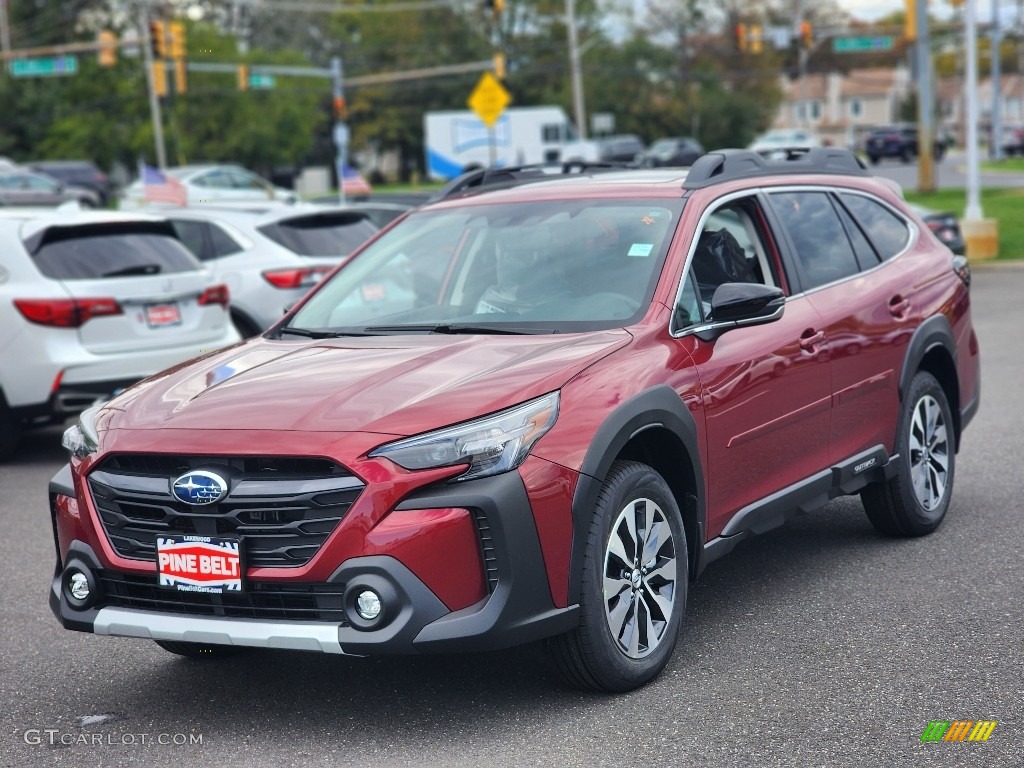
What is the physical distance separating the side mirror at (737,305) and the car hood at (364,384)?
425mm

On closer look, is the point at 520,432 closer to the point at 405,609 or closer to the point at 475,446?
the point at 475,446

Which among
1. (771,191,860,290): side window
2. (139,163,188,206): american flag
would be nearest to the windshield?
(771,191,860,290): side window

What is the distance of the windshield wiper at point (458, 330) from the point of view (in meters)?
5.10

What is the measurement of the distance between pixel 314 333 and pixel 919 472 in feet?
9.66

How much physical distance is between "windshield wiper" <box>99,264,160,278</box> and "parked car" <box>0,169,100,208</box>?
24701 mm

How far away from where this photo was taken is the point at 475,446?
421 cm

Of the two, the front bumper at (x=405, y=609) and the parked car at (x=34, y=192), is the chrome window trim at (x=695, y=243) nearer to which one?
the front bumper at (x=405, y=609)

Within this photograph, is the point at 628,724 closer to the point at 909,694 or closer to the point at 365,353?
the point at 909,694

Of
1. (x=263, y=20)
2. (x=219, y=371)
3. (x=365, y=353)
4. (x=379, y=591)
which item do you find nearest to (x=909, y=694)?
(x=379, y=591)

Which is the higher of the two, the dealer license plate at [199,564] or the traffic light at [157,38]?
the traffic light at [157,38]

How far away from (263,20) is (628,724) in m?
96.2

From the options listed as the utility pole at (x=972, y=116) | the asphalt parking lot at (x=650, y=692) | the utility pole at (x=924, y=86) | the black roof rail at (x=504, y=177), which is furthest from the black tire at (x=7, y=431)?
the utility pole at (x=924, y=86)

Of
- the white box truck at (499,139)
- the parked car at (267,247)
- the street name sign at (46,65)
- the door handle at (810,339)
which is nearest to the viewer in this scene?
the door handle at (810,339)

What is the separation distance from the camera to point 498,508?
13.6 ft
